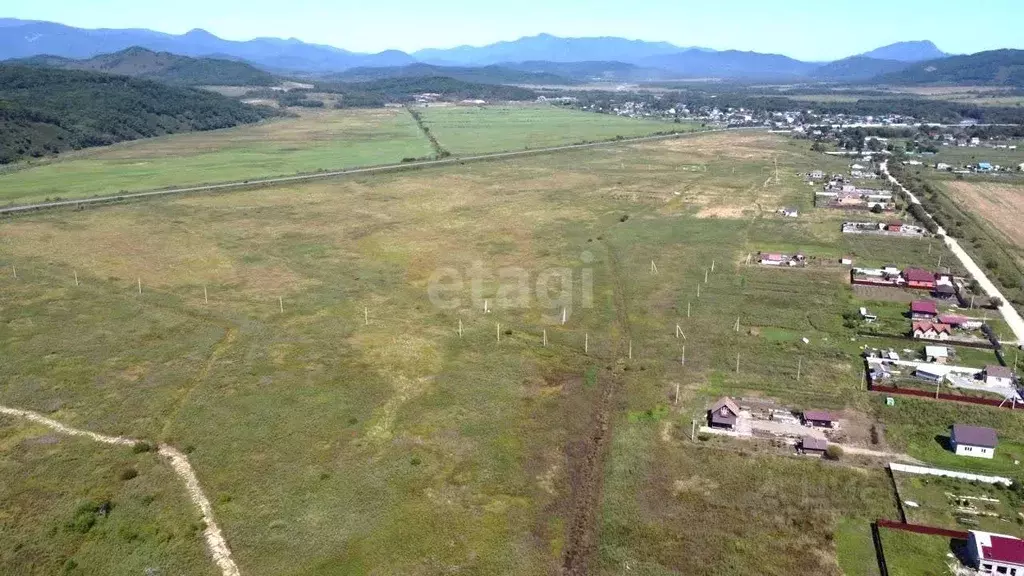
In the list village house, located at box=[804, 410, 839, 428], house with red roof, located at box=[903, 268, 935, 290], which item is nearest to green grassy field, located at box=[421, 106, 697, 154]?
house with red roof, located at box=[903, 268, 935, 290]

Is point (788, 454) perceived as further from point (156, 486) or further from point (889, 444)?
point (156, 486)

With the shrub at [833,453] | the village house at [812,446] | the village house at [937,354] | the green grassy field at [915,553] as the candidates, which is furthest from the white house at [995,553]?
the village house at [937,354]

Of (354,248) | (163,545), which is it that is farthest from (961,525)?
(354,248)

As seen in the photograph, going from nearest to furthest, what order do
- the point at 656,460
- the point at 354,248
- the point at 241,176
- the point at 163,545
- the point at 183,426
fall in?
the point at 163,545 → the point at 656,460 → the point at 183,426 → the point at 354,248 → the point at 241,176

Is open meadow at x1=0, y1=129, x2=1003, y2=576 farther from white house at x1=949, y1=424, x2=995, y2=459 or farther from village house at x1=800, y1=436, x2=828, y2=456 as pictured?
white house at x1=949, y1=424, x2=995, y2=459

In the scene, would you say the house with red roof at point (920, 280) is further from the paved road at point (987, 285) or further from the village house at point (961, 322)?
the village house at point (961, 322)
